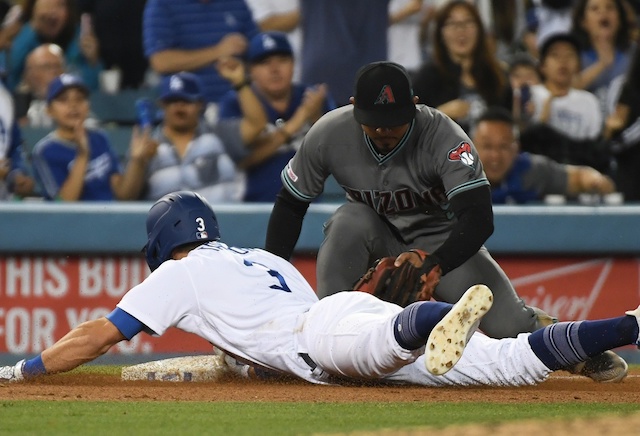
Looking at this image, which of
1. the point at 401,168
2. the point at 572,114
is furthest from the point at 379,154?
the point at 572,114

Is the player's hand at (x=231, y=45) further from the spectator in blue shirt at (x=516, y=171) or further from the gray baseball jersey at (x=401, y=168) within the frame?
the gray baseball jersey at (x=401, y=168)

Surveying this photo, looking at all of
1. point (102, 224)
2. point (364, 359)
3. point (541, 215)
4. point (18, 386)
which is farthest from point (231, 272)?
point (541, 215)

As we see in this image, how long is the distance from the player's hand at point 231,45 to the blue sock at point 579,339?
4.82m

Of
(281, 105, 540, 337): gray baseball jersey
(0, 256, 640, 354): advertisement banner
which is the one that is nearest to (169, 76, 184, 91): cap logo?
(0, 256, 640, 354): advertisement banner

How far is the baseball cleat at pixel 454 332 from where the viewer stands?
173 inches

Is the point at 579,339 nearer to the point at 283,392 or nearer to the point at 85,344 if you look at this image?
the point at 283,392

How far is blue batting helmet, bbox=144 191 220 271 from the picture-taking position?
209 inches

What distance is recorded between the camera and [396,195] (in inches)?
231

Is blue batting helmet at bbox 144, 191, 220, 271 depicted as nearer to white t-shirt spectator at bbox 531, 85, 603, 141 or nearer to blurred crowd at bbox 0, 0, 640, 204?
blurred crowd at bbox 0, 0, 640, 204

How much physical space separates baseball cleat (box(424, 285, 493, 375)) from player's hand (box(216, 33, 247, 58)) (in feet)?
16.8

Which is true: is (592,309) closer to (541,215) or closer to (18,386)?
(541,215)

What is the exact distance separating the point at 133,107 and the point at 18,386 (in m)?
4.91

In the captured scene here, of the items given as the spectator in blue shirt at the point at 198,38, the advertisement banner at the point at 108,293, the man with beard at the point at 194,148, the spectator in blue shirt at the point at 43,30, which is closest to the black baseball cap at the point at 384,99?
the advertisement banner at the point at 108,293

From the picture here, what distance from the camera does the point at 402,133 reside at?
5637 millimetres
